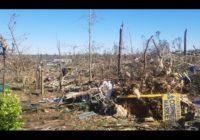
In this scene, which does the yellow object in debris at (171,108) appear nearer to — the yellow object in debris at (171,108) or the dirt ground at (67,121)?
the yellow object in debris at (171,108)

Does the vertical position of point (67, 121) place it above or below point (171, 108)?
below

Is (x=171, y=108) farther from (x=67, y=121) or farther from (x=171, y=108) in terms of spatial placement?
(x=67, y=121)

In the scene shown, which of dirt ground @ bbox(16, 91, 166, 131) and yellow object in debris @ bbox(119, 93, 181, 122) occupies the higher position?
yellow object in debris @ bbox(119, 93, 181, 122)

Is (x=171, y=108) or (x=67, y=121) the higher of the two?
(x=171, y=108)

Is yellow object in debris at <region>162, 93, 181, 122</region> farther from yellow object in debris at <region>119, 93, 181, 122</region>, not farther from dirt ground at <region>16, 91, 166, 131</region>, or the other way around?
dirt ground at <region>16, 91, 166, 131</region>

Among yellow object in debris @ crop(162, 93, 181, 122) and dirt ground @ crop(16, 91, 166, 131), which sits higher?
yellow object in debris @ crop(162, 93, 181, 122)

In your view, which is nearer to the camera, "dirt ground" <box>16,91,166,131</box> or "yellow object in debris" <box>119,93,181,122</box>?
"dirt ground" <box>16,91,166,131</box>

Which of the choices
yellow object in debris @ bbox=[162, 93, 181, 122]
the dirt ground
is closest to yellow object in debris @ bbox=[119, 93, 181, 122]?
yellow object in debris @ bbox=[162, 93, 181, 122]

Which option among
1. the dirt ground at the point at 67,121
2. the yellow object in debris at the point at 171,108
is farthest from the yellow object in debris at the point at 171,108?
the dirt ground at the point at 67,121

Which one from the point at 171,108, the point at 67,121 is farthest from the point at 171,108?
the point at 67,121

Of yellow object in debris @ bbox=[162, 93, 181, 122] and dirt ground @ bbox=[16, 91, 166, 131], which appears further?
yellow object in debris @ bbox=[162, 93, 181, 122]

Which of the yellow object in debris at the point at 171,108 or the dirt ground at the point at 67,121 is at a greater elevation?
the yellow object in debris at the point at 171,108
